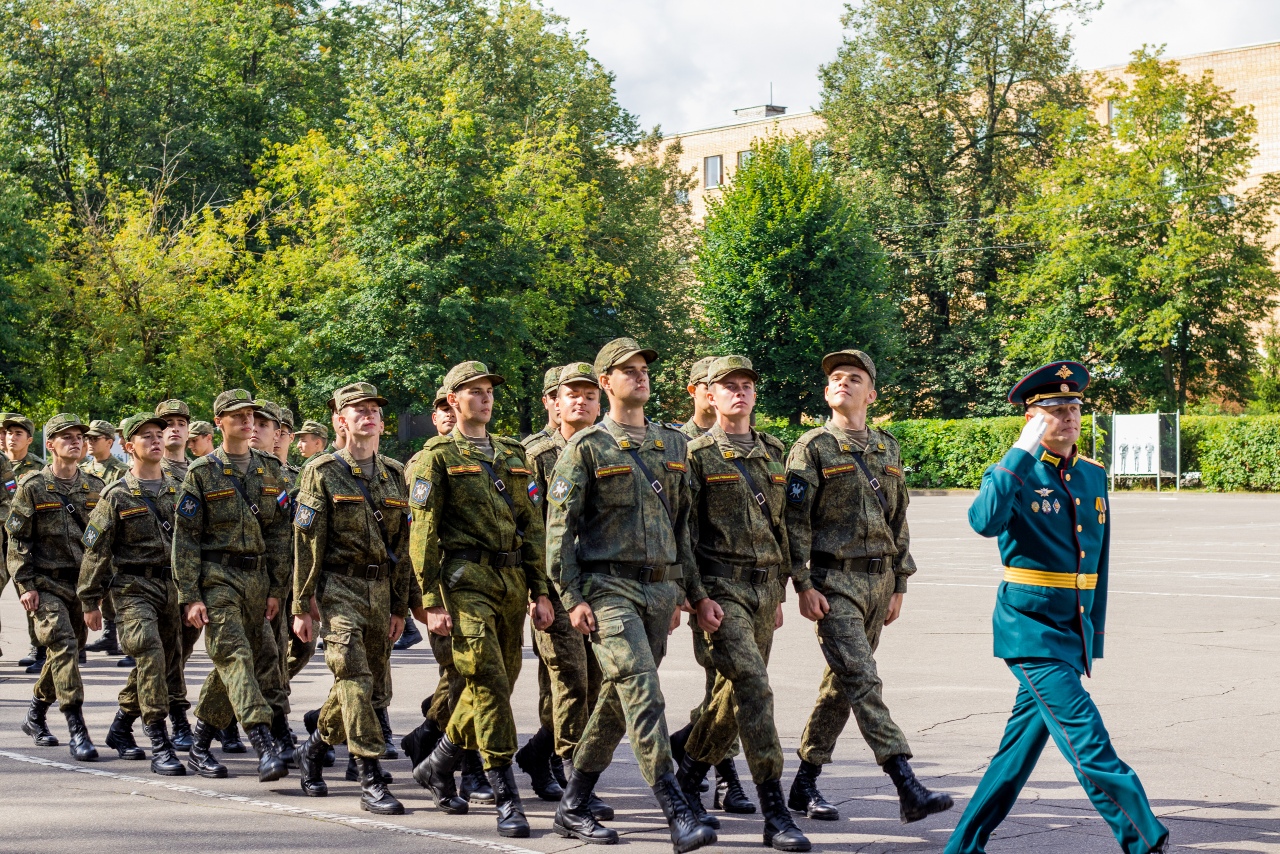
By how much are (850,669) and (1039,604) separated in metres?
1.29

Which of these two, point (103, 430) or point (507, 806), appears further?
point (103, 430)

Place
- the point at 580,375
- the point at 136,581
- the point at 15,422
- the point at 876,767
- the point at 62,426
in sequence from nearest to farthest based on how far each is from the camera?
the point at 580,375, the point at 876,767, the point at 136,581, the point at 62,426, the point at 15,422

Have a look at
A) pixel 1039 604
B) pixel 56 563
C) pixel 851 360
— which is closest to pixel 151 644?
pixel 56 563

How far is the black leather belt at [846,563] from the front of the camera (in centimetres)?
708

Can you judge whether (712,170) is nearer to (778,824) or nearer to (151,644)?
(151,644)

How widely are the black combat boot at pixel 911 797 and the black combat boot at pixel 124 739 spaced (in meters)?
4.71

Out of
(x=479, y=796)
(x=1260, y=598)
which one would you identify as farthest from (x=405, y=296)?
(x=479, y=796)

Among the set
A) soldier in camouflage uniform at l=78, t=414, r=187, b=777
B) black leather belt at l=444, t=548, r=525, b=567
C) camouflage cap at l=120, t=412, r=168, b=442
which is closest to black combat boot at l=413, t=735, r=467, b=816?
black leather belt at l=444, t=548, r=525, b=567

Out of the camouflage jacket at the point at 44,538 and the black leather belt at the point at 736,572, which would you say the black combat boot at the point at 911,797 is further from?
the camouflage jacket at the point at 44,538

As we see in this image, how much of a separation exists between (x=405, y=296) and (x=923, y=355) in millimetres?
23375

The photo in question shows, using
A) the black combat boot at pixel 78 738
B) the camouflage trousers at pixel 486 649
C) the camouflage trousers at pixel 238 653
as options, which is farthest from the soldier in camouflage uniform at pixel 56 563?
the camouflage trousers at pixel 486 649

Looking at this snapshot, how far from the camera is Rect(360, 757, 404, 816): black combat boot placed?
7266 mm

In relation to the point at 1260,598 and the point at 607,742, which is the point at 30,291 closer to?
the point at 1260,598

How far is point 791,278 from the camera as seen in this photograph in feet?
160
